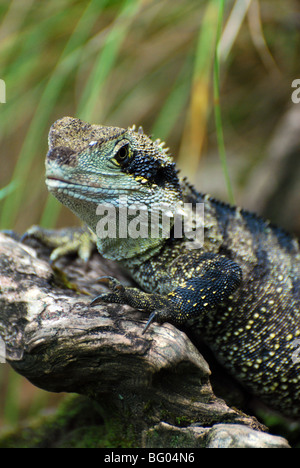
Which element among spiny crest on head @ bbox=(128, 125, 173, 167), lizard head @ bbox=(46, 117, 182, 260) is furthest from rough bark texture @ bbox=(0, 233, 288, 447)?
spiny crest on head @ bbox=(128, 125, 173, 167)

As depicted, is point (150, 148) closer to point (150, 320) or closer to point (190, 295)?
point (190, 295)

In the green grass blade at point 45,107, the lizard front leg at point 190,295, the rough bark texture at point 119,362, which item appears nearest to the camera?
the rough bark texture at point 119,362

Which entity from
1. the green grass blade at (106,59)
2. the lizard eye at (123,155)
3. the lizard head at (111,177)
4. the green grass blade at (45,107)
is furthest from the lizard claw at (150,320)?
the green grass blade at (106,59)

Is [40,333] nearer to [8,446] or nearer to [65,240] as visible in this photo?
[65,240]

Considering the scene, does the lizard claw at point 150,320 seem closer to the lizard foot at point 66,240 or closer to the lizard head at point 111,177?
the lizard head at point 111,177

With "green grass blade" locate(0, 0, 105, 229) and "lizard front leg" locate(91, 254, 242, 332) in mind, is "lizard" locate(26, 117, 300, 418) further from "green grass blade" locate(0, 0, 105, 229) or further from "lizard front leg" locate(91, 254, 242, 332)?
"green grass blade" locate(0, 0, 105, 229)

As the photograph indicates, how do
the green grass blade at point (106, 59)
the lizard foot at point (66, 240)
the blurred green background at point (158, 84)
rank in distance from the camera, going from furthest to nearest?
the blurred green background at point (158, 84), the green grass blade at point (106, 59), the lizard foot at point (66, 240)

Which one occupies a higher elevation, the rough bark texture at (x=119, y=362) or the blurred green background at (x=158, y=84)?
the blurred green background at (x=158, y=84)
